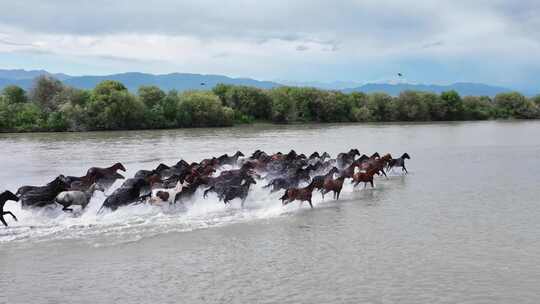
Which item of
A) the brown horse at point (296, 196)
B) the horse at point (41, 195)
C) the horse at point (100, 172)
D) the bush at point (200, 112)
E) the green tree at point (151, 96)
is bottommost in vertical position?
the brown horse at point (296, 196)

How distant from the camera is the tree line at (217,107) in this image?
65750 millimetres

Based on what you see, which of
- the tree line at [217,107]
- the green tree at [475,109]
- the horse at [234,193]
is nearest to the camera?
the horse at [234,193]

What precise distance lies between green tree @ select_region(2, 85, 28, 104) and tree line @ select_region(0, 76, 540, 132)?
14cm

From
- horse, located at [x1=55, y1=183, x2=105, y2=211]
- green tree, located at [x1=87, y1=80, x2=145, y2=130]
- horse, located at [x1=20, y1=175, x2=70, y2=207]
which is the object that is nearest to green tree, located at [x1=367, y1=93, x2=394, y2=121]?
green tree, located at [x1=87, y1=80, x2=145, y2=130]

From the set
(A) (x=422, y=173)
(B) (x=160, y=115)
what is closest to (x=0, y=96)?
(B) (x=160, y=115)

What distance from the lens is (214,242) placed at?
10562mm

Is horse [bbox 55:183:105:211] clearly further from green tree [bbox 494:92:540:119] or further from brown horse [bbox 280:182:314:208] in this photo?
green tree [bbox 494:92:540:119]

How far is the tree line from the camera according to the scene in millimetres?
65750

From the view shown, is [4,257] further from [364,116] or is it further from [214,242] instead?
[364,116]

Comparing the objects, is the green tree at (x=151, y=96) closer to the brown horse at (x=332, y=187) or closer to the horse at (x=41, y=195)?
the brown horse at (x=332, y=187)

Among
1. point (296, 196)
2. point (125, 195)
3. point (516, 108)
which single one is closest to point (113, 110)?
point (125, 195)

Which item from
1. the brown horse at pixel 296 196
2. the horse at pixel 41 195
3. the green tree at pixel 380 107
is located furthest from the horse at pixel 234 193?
the green tree at pixel 380 107

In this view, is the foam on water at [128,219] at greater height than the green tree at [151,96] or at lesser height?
lesser

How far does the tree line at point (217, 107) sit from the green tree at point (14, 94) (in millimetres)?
141
